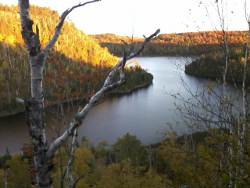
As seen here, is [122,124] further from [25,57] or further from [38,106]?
[25,57]

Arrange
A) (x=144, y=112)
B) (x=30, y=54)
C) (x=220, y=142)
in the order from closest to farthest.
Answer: (x=30, y=54)
(x=220, y=142)
(x=144, y=112)

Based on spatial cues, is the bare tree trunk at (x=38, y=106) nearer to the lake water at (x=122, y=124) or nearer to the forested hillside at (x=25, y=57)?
the lake water at (x=122, y=124)

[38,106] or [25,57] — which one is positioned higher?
[38,106]

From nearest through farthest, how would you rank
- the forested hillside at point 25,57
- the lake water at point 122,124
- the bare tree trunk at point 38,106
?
the bare tree trunk at point 38,106 < the lake water at point 122,124 < the forested hillside at point 25,57

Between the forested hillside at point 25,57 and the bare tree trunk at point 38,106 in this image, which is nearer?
the bare tree trunk at point 38,106

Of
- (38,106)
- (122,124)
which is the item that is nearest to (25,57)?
(122,124)

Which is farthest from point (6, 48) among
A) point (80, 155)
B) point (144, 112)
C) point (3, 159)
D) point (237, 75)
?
point (237, 75)

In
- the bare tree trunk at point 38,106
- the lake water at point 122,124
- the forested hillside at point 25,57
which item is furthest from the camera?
the forested hillside at point 25,57

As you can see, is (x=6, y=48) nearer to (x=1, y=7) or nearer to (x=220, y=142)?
(x=1, y=7)

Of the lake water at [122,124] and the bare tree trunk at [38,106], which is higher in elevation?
the bare tree trunk at [38,106]

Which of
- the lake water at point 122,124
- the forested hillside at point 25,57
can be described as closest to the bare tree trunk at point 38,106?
the lake water at point 122,124

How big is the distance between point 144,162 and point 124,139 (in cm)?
251

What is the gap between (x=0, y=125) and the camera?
41.4 m

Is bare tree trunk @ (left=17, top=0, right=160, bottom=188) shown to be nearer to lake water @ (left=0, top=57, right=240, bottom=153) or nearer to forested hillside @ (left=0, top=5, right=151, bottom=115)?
lake water @ (left=0, top=57, right=240, bottom=153)
